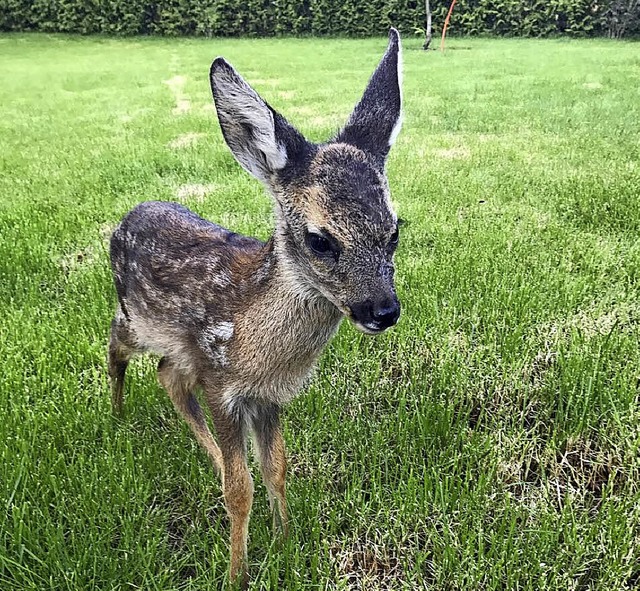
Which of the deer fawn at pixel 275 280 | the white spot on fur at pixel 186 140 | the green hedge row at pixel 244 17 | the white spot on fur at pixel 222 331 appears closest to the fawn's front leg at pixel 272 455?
the deer fawn at pixel 275 280

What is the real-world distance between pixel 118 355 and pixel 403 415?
4.20ft

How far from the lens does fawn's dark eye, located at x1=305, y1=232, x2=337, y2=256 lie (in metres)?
2.07

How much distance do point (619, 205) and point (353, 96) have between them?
24.2 feet

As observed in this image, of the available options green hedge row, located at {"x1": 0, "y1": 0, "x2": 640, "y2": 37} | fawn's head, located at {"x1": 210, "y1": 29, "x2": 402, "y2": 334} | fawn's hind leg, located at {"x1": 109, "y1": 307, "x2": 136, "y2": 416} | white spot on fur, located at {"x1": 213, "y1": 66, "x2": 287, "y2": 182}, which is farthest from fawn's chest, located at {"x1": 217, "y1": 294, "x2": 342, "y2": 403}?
green hedge row, located at {"x1": 0, "y1": 0, "x2": 640, "y2": 37}

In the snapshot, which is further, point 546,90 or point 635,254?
point 546,90

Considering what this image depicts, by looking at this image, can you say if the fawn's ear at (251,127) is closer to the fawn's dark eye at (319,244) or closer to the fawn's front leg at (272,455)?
the fawn's dark eye at (319,244)

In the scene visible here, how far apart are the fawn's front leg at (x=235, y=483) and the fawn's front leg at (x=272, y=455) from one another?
→ 0.12 metres

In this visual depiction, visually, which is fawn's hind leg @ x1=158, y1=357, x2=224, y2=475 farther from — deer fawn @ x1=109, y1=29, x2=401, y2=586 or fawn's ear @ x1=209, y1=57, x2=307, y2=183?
fawn's ear @ x1=209, y1=57, x2=307, y2=183

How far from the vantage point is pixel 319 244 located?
2.09 m

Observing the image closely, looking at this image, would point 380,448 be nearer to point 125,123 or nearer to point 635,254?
point 635,254

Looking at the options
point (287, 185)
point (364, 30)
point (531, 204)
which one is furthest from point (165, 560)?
point (364, 30)

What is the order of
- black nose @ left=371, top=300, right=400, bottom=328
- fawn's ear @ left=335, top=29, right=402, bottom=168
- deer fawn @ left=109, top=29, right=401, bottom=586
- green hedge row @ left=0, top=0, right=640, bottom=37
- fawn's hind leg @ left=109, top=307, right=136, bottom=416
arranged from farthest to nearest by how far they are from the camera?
green hedge row @ left=0, top=0, right=640, bottom=37
fawn's hind leg @ left=109, top=307, right=136, bottom=416
fawn's ear @ left=335, top=29, right=402, bottom=168
deer fawn @ left=109, top=29, right=401, bottom=586
black nose @ left=371, top=300, right=400, bottom=328

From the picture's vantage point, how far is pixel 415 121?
30.1ft

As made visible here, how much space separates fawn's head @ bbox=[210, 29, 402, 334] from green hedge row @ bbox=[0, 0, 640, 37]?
2481cm
